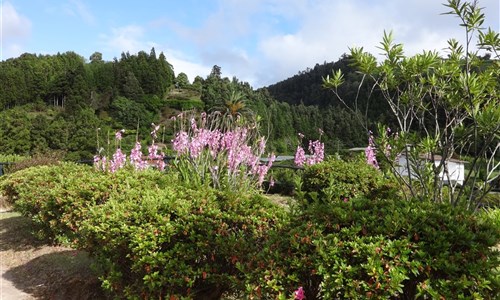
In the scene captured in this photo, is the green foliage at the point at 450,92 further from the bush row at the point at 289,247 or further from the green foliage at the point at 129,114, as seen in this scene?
the green foliage at the point at 129,114

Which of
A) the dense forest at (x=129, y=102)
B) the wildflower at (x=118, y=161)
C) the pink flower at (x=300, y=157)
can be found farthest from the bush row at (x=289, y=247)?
the dense forest at (x=129, y=102)

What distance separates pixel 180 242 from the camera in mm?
2852

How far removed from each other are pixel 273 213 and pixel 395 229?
3.59 ft

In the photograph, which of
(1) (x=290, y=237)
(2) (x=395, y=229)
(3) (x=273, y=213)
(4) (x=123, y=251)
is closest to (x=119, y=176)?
(4) (x=123, y=251)

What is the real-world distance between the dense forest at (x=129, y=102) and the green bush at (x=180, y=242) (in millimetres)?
37616

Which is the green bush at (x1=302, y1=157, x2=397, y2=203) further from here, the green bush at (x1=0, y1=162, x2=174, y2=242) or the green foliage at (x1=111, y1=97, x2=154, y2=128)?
the green foliage at (x1=111, y1=97, x2=154, y2=128)

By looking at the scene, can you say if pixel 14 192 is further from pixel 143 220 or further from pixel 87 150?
pixel 87 150

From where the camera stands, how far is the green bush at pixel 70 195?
173 inches

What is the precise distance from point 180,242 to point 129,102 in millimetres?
62492

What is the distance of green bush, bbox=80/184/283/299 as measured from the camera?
265cm

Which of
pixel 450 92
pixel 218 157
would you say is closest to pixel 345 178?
pixel 218 157

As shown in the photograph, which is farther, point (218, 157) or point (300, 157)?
point (300, 157)

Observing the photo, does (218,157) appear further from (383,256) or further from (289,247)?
(383,256)

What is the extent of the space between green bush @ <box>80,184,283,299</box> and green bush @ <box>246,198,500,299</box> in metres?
0.33
